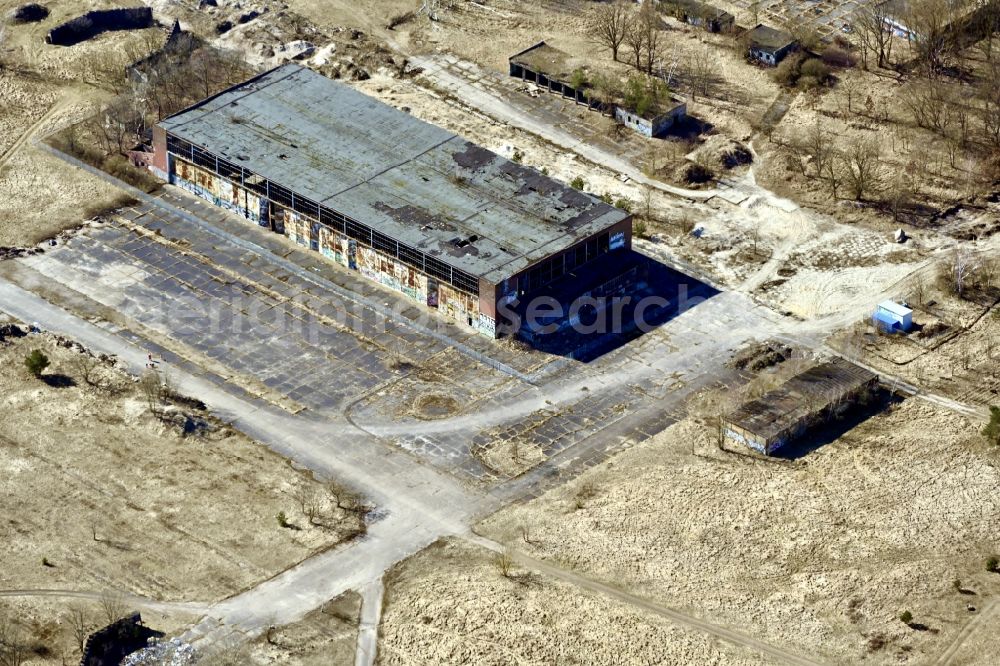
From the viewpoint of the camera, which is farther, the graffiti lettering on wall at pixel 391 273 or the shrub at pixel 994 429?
the graffiti lettering on wall at pixel 391 273

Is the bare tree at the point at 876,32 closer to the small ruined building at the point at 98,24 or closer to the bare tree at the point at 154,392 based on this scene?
the small ruined building at the point at 98,24

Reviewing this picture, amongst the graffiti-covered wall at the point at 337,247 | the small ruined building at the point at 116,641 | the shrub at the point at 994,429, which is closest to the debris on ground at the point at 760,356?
the shrub at the point at 994,429

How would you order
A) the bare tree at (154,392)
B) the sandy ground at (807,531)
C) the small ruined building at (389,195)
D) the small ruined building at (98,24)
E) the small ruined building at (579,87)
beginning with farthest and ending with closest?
the small ruined building at (98,24) < the small ruined building at (579,87) < the small ruined building at (389,195) < the bare tree at (154,392) < the sandy ground at (807,531)

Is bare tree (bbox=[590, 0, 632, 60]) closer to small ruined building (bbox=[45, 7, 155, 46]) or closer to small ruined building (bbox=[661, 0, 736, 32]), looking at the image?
small ruined building (bbox=[661, 0, 736, 32])

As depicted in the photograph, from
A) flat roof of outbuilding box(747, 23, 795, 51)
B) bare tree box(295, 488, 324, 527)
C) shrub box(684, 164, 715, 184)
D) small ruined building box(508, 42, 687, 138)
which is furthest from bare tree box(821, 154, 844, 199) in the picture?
bare tree box(295, 488, 324, 527)

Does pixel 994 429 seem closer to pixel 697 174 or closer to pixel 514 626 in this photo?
pixel 514 626

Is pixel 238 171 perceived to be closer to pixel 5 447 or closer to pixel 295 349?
pixel 295 349

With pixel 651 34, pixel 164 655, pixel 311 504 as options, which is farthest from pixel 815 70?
pixel 164 655
